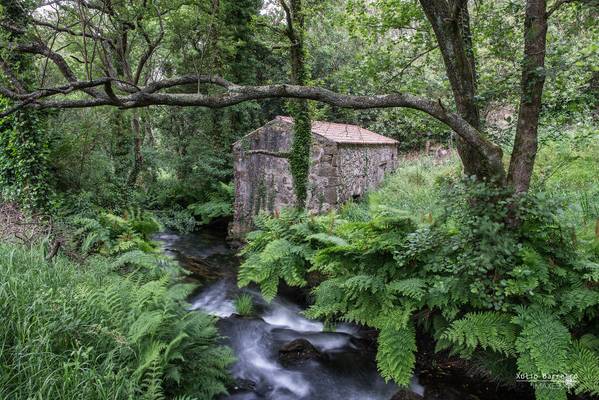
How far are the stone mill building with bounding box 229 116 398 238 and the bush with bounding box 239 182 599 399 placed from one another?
5480 mm

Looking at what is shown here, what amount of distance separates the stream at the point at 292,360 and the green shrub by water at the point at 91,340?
0.66 meters

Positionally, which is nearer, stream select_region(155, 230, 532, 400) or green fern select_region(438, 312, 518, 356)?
green fern select_region(438, 312, 518, 356)

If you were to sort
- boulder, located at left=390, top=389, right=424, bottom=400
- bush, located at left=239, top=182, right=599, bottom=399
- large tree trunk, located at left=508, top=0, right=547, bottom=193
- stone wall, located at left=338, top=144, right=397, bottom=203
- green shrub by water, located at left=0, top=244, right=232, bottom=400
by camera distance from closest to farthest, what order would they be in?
green shrub by water, located at left=0, top=244, right=232, bottom=400 → bush, located at left=239, top=182, right=599, bottom=399 → large tree trunk, located at left=508, top=0, right=547, bottom=193 → boulder, located at left=390, top=389, right=424, bottom=400 → stone wall, located at left=338, top=144, right=397, bottom=203

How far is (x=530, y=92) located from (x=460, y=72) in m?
0.68

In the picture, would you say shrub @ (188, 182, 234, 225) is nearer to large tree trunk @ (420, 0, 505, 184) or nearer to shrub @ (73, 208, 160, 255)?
shrub @ (73, 208, 160, 255)

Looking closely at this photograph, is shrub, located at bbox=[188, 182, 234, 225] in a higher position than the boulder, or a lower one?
higher

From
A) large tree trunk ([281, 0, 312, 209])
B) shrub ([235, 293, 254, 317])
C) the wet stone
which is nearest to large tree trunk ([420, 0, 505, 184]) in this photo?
the wet stone

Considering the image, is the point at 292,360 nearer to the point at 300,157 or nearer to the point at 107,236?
the point at 107,236

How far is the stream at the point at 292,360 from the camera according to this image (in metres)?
4.51

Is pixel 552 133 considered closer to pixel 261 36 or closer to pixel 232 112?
pixel 261 36

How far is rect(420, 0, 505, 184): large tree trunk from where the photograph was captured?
3787mm


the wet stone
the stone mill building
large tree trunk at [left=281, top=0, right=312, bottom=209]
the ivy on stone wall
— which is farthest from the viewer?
the stone mill building

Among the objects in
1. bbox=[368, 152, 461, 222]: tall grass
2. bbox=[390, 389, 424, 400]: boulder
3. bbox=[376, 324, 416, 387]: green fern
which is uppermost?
bbox=[368, 152, 461, 222]: tall grass

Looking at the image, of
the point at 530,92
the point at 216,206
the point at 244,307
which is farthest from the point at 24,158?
the point at 530,92
